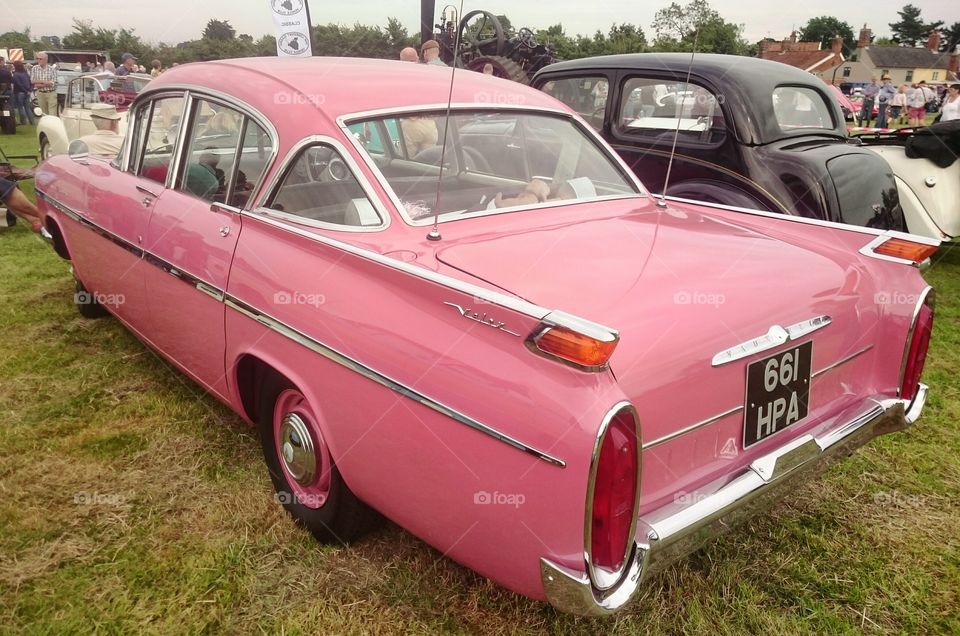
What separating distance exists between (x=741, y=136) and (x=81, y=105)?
31.0ft

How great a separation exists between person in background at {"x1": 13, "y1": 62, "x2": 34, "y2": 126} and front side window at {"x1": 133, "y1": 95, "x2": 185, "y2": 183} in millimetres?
A: 17116

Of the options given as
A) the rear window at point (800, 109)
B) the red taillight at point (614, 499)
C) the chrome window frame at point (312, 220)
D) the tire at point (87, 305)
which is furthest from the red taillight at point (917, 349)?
the tire at point (87, 305)

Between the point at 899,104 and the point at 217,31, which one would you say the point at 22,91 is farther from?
the point at 899,104

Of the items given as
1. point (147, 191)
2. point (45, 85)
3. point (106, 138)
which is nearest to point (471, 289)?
point (147, 191)

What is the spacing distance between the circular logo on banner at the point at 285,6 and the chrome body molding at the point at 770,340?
316 inches

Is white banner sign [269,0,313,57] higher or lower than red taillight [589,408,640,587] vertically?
higher

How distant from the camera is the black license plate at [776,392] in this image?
6.25ft

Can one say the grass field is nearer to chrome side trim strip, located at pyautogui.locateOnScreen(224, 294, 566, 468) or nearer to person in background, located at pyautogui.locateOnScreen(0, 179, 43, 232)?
chrome side trim strip, located at pyautogui.locateOnScreen(224, 294, 566, 468)

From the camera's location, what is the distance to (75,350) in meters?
4.13

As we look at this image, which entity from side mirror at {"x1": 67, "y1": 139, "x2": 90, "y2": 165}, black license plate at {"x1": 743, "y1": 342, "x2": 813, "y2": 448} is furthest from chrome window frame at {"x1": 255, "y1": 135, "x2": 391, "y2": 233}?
side mirror at {"x1": 67, "y1": 139, "x2": 90, "y2": 165}

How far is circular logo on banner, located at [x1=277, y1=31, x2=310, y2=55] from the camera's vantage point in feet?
27.4

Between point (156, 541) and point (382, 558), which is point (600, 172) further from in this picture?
point (156, 541)

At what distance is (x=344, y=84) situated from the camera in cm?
265

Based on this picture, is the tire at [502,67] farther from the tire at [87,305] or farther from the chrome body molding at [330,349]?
the chrome body molding at [330,349]
